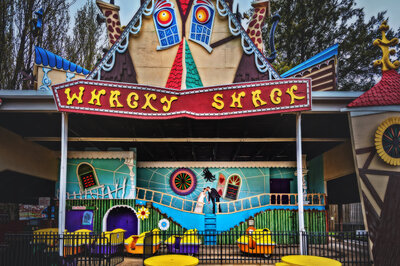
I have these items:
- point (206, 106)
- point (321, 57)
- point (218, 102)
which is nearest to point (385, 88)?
point (321, 57)

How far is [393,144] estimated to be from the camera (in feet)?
40.6

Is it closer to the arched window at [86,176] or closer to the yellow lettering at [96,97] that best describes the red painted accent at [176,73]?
the yellow lettering at [96,97]

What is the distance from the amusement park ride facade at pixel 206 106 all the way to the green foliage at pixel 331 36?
15730 mm

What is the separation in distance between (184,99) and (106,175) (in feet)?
22.6

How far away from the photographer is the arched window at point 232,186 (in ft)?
65.4

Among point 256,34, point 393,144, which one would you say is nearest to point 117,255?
point 393,144

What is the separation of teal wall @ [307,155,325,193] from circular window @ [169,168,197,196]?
23.9ft

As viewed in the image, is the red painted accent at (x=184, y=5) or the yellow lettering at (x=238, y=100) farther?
the red painted accent at (x=184, y=5)

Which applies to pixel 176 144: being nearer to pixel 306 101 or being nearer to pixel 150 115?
pixel 150 115

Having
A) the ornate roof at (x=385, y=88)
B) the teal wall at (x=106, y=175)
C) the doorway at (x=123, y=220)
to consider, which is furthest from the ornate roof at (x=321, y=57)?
the doorway at (x=123, y=220)

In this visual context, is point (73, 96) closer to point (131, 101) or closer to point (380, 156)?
point (131, 101)

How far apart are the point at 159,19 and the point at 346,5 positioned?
25.6m

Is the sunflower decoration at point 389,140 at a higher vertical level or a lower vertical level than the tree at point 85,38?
lower

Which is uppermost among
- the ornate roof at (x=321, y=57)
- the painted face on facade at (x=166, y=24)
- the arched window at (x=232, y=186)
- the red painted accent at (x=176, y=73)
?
the painted face on facade at (x=166, y=24)
